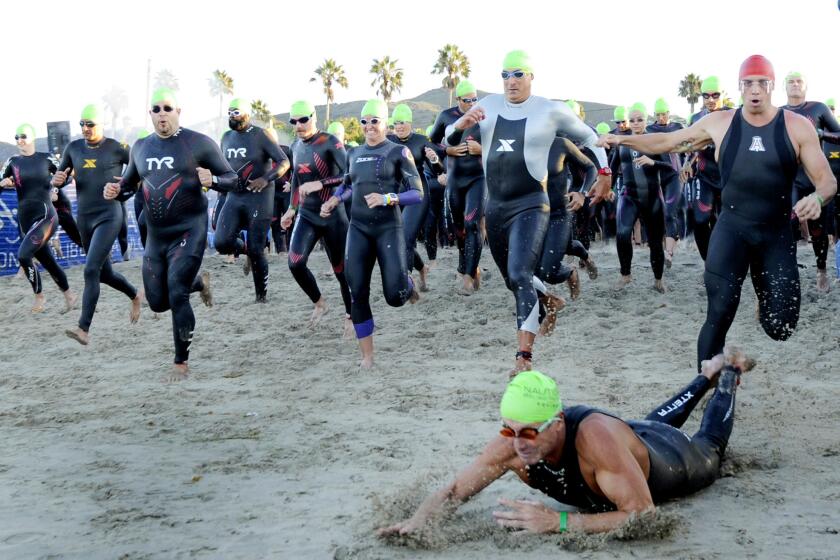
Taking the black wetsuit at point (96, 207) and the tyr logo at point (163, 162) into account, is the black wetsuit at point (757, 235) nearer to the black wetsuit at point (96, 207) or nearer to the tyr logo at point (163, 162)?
the tyr logo at point (163, 162)

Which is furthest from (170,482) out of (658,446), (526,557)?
(658,446)

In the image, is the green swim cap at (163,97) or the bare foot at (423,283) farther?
the bare foot at (423,283)

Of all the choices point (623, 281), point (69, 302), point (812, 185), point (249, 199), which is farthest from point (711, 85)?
point (69, 302)

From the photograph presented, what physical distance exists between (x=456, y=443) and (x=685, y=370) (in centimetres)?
249

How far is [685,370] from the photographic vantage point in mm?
6723

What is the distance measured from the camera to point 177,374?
7184mm

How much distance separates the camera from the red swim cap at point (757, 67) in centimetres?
514

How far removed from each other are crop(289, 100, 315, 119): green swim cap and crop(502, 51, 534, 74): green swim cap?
3.05 metres

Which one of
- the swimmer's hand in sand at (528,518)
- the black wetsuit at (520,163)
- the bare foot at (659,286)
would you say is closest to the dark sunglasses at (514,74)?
the black wetsuit at (520,163)

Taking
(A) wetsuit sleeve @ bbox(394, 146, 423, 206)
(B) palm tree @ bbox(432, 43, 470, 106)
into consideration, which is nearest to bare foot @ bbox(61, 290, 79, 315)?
(A) wetsuit sleeve @ bbox(394, 146, 423, 206)

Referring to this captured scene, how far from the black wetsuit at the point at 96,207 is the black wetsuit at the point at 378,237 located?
2748 mm

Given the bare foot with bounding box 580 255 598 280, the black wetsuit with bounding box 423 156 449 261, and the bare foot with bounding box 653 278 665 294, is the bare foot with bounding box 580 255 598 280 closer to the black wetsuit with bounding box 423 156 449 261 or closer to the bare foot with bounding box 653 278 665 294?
the bare foot with bounding box 653 278 665 294

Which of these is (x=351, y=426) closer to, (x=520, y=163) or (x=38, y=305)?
(x=520, y=163)

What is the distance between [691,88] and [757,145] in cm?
5613
